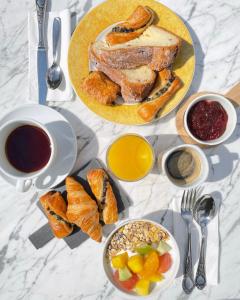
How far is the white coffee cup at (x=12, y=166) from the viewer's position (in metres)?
0.96

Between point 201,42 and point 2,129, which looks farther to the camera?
point 201,42

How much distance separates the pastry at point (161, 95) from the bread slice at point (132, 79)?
25 millimetres

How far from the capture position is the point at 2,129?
949mm

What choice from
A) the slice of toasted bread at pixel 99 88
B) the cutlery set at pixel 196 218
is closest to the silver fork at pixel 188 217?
the cutlery set at pixel 196 218

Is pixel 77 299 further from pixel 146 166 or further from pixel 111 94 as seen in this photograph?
pixel 111 94

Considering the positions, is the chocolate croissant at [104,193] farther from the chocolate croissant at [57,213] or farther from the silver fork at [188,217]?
the silver fork at [188,217]

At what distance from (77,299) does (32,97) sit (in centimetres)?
63

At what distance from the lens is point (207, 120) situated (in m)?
1.04

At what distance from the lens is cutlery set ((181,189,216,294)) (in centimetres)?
111

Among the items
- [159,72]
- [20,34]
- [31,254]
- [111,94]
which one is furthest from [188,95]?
[31,254]

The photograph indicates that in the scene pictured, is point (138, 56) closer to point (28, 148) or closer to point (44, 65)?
point (44, 65)

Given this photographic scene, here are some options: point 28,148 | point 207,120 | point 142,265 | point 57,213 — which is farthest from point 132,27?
point 142,265

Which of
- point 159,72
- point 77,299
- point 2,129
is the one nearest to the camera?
point 2,129

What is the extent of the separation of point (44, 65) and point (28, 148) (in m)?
0.26
